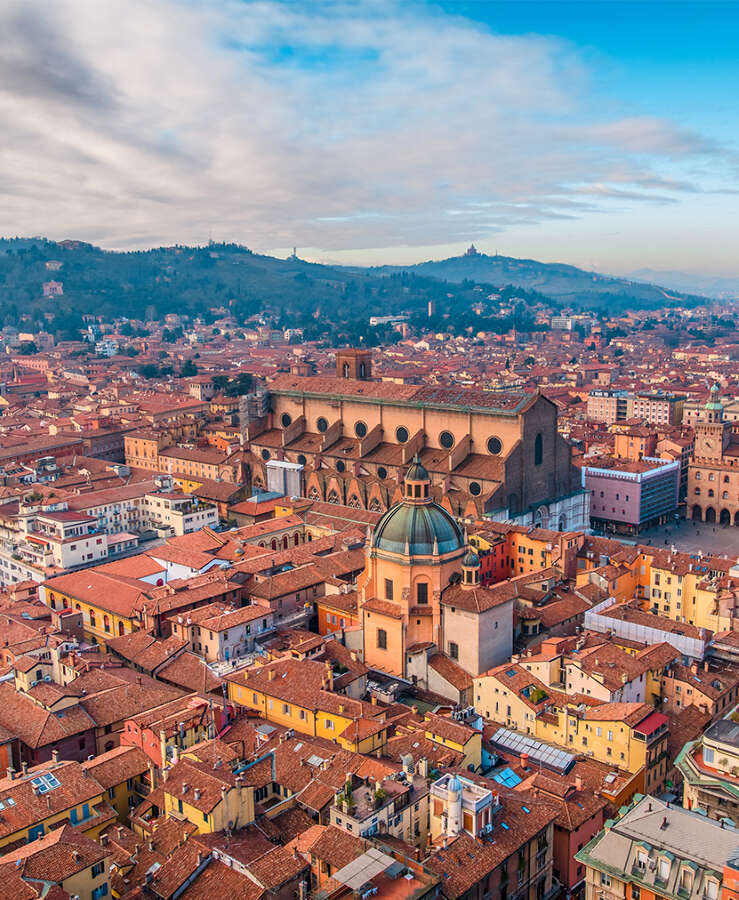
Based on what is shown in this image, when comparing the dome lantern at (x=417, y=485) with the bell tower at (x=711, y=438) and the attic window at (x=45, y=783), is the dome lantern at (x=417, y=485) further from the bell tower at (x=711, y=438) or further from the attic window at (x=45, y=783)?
the bell tower at (x=711, y=438)

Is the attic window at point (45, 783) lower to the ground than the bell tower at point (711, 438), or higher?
lower

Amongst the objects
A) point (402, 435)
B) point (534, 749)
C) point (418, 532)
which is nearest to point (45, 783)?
point (534, 749)

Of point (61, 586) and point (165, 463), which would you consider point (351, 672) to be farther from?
point (165, 463)

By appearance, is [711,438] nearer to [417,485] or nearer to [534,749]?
[417,485]

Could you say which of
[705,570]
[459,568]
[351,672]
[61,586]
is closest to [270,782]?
[351,672]

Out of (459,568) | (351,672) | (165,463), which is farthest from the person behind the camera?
(165,463)

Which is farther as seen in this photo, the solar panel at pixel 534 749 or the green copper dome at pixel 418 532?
the green copper dome at pixel 418 532

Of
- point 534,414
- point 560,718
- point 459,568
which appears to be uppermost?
point 534,414

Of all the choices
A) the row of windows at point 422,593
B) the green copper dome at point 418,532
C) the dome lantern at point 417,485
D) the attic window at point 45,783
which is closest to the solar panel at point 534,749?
the row of windows at point 422,593
